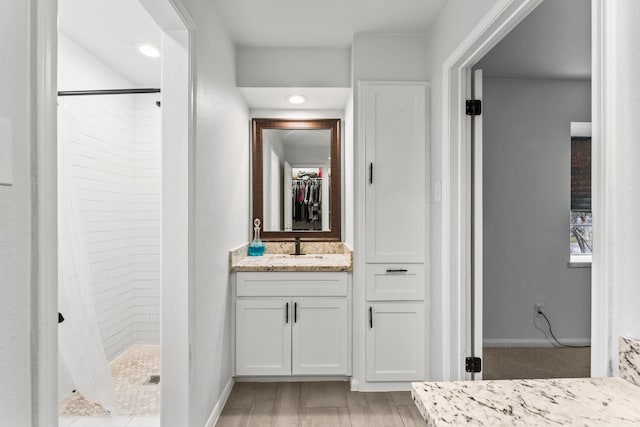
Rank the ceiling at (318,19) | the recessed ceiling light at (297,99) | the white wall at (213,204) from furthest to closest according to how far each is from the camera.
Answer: the recessed ceiling light at (297,99)
the ceiling at (318,19)
the white wall at (213,204)

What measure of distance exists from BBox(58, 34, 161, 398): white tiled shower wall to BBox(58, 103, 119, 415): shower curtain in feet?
1.22

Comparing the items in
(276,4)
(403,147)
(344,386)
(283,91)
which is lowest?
(344,386)

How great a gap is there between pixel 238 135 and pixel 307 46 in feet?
2.87

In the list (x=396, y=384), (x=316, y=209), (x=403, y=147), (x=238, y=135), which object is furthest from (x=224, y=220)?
(x=396, y=384)

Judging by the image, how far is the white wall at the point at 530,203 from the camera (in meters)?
3.40

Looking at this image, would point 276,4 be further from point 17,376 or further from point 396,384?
point 396,384

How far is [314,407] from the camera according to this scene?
7.66ft

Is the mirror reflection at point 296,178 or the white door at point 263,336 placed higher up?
the mirror reflection at point 296,178

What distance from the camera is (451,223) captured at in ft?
7.09

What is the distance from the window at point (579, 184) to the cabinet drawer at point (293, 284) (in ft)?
7.98

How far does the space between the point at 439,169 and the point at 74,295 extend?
2.27 meters

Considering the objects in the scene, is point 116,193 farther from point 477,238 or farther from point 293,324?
point 477,238

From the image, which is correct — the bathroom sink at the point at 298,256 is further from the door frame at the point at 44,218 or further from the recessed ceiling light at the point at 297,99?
the door frame at the point at 44,218

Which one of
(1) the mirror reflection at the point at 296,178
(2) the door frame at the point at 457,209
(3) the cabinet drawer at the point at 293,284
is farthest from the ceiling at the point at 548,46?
(3) the cabinet drawer at the point at 293,284
